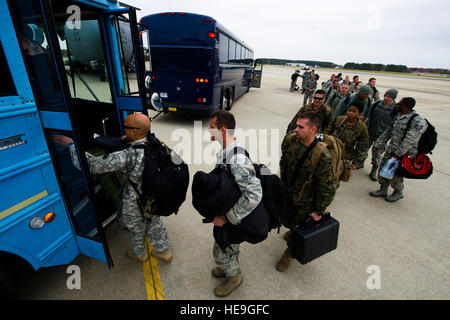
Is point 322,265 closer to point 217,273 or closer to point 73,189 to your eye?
point 217,273

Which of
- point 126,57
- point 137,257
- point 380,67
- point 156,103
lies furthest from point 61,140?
point 380,67

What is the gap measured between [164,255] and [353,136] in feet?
11.1

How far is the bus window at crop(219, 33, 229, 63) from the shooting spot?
753 centimetres

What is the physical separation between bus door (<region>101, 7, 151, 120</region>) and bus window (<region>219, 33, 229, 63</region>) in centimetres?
501

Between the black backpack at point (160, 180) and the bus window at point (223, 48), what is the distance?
654 centimetres

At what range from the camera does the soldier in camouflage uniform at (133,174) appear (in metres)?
1.95

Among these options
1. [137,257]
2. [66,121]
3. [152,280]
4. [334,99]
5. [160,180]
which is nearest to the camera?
[66,121]

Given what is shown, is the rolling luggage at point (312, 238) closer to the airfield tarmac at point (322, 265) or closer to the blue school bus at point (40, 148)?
the airfield tarmac at point (322, 265)

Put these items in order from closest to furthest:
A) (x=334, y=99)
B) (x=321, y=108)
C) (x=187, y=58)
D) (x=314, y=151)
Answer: (x=314, y=151) < (x=321, y=108) < (x=334, y=99) < (x=187, y=58)

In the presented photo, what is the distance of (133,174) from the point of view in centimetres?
206

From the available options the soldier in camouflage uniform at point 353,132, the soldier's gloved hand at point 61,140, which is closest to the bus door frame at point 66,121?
the soldier's gloved hand at point 61,140
